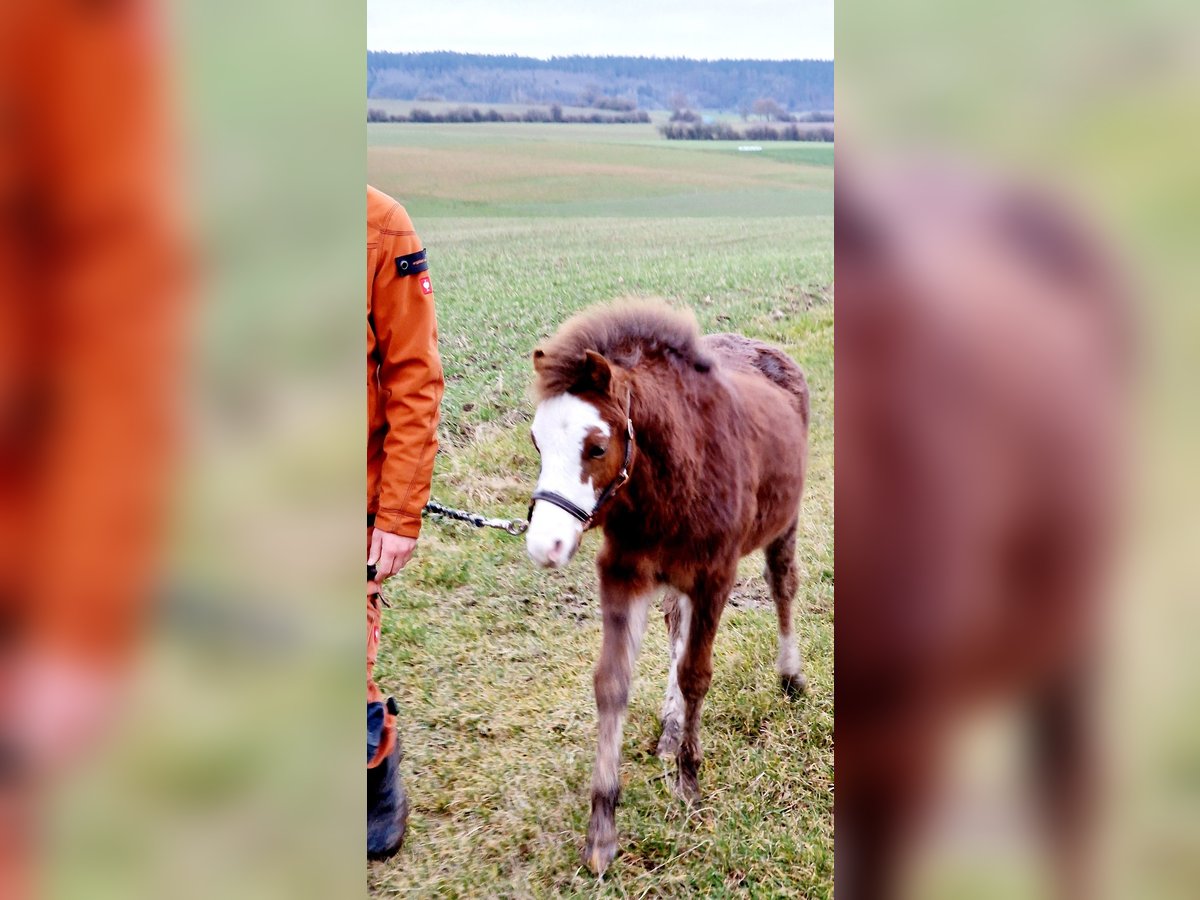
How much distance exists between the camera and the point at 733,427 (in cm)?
187

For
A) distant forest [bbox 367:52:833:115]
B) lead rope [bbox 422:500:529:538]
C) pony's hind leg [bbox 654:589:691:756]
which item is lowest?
pony's hind leg [bbox 654:589:691:756]

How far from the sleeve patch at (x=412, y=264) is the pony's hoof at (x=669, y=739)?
1.00 metres

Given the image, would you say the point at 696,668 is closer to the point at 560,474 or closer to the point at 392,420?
the point at 560,474

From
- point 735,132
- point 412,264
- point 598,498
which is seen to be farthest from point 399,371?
point 735,132

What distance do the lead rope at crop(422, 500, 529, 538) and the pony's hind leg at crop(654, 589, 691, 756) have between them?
1.11 ft

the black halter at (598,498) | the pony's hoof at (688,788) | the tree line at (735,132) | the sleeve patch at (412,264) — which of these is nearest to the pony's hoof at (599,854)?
the pony's hoof at (688,788)

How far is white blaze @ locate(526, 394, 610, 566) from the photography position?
1635mm

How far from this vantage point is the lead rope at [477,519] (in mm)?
1777
